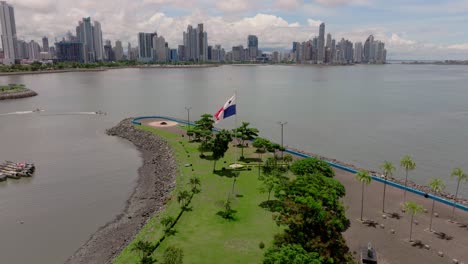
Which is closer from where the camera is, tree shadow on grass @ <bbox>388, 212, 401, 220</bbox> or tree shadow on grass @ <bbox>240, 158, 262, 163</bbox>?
tree shadow on grass @ <bbox>388, 212, 401, 220</bbox>

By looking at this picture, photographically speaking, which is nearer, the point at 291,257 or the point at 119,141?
the point at 291,257

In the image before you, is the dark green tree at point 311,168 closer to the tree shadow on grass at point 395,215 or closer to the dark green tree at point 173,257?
the tree shadow on grass at point 395,215

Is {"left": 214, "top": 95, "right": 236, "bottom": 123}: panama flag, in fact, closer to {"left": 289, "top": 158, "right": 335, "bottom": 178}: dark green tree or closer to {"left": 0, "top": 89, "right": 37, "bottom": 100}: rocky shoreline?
{"left": 289, "top": 158, "right": 335, "bottom": 178}: dark green tree

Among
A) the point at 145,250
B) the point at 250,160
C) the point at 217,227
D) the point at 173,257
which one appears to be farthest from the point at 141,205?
the point at 173,257

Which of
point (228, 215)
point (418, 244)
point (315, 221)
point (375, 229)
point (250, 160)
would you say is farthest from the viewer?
point (250, 160)

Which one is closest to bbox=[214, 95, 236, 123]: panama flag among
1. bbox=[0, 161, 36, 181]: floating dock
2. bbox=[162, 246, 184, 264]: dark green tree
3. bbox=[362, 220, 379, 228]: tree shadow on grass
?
bbox=[362, 220, 379, 228]: tree shadow on grass

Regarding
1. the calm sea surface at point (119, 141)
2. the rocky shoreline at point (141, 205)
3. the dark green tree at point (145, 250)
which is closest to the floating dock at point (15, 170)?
the calm sea surface at point (119, 141)

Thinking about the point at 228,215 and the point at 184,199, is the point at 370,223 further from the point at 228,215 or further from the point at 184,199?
the point at 184,199
